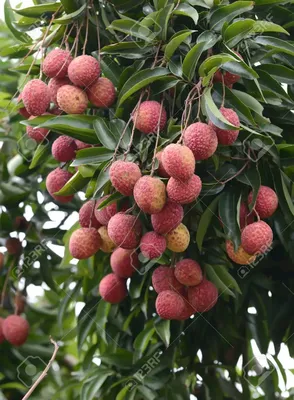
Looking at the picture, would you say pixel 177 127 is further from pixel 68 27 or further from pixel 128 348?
pixel 128 348

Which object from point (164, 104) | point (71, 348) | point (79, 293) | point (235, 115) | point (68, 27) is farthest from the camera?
point (71, 348)

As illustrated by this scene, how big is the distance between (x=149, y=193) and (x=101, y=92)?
25 centimetres

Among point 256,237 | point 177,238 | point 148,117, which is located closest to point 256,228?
point 256,237

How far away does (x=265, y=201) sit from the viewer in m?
1.18

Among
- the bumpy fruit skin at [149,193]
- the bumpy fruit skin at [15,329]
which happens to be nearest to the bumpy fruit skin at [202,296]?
the bumpy fruit skin at [149,193]

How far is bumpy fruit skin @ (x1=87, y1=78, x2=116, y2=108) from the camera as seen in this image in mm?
1253

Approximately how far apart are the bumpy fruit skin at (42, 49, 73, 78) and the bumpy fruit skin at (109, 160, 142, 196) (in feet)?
0.76

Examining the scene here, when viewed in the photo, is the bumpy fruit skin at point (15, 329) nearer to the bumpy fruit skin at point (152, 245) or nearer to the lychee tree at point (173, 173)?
the lychee tree at point (173, 173)

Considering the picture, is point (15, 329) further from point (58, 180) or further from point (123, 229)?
point (123, 229)

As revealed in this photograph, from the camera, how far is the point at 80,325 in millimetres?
1677

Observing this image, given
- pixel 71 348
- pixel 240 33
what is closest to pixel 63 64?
pixel 240 33

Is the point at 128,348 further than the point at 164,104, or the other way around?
the point at 128,348

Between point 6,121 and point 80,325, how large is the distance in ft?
1.61

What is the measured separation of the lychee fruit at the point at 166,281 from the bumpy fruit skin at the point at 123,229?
14cm
